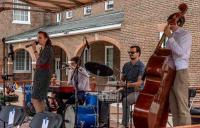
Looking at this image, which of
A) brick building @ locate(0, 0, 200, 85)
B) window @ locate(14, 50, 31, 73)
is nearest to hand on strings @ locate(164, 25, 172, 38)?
brick building @ locate(0, 0, 200, 85)

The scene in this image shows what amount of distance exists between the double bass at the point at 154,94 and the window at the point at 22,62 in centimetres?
2374

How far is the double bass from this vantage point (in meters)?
4.68

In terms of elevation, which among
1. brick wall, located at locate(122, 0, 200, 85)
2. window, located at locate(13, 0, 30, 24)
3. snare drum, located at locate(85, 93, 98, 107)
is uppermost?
window, located at locate(13, 0, 30, 24)

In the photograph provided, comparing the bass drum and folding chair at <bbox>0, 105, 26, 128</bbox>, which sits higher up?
folding chair at <bbox>0, 105, 26, 128</bbox>

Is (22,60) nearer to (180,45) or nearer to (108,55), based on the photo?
(108,55)

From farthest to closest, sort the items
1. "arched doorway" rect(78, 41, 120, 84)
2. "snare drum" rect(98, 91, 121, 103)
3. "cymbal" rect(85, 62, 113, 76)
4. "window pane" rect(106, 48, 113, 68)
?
1. "window pane" rect(106, 48, 113, 68)
2. "arched doorway" rect(78, 41, 120, 84)
3. "snare drum" rect(98, 91, 121, 103)
4. "cymbal" rect(85, 62, 113, 76)

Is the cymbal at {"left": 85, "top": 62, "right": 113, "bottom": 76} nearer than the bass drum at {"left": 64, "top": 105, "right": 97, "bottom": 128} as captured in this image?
Yes

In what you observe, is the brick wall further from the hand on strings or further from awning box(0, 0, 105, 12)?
the hand on strings

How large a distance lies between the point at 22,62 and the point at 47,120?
24321mm

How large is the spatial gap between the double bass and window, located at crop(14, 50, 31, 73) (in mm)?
23740

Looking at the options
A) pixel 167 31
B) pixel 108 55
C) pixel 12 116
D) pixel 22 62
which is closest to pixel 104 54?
pixel 108 55

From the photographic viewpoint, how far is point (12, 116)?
5516mm

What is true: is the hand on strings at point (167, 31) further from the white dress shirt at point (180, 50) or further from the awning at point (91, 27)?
the awning at point (91, 27)

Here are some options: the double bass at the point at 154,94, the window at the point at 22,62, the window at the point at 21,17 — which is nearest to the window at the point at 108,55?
the window at the point at 22,62
